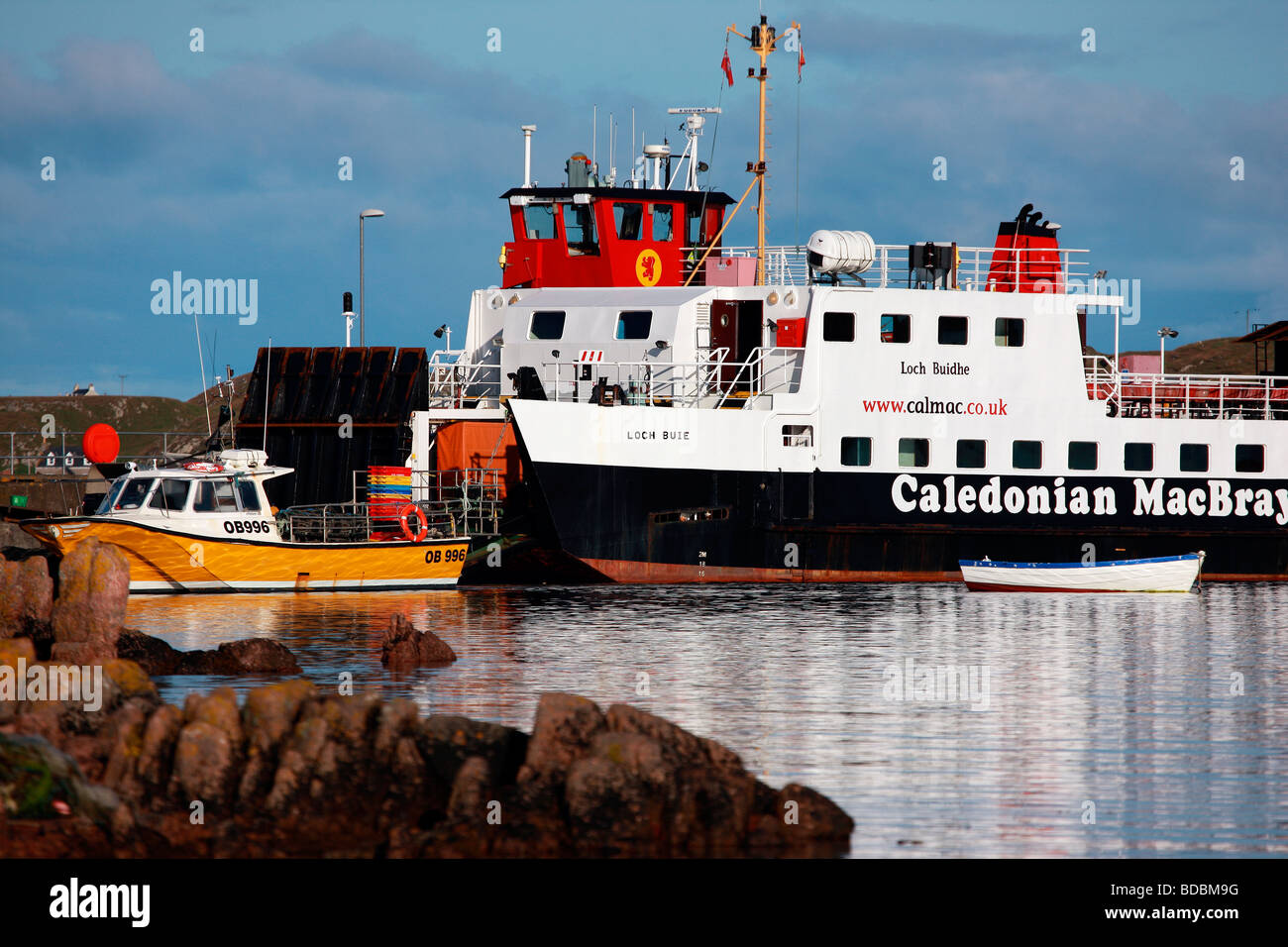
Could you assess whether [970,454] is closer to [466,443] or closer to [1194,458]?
[1194,458]

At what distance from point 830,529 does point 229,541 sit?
486 inches

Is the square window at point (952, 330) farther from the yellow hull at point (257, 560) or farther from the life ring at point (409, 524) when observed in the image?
the life ring at point (409, 524)

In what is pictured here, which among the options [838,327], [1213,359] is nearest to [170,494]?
[838,327]

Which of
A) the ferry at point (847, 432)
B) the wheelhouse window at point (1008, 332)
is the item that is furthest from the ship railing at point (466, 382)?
the wheelhouse window at point (1008, 332)

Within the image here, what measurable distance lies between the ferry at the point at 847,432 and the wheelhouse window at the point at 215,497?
16.1 feet

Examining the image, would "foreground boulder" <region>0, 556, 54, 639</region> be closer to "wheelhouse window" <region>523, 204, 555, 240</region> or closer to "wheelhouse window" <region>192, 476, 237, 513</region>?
"wheelhouse window" <region>192, 476, 237, 513</region>

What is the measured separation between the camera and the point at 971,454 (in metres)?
33.1

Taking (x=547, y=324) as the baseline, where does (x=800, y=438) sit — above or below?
below

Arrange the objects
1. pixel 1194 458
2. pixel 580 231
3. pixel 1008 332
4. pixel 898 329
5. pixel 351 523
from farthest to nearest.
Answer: pixel 580 231, pixel 1194 458, pixel 1008 332, pixel 351 523, pixel 898 329

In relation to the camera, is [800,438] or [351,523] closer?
[800,438]

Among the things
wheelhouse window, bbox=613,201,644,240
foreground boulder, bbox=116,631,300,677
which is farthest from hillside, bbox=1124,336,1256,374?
foreground boulder, bbox=116,631,300,677

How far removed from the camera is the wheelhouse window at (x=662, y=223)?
3618 cm
